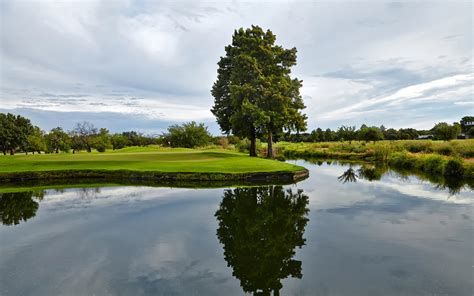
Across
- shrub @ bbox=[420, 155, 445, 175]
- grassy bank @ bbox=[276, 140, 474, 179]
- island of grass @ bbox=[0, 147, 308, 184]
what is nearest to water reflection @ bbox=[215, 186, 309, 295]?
island of grass @ bbox=[0, 147, 308, 184]

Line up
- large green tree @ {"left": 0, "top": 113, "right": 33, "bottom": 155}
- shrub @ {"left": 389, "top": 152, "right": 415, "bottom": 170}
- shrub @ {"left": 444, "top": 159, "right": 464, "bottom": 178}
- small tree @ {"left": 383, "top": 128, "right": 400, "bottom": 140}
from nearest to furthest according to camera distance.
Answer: shrub @ {"left": 444, "top": 159, "right": 464, "bottom": 178}
shrub @ {"left": 389, "top": 152, "right": 415, "bottom": 170}
large green tree @ {"left": 0, "top": 113, "right": 33, "bottom": 155}
small tree @ {"left": 383, "top": 128, "right": 400, "bottom": 140}

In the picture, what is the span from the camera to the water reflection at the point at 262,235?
21.5ft

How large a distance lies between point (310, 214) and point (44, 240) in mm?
10090

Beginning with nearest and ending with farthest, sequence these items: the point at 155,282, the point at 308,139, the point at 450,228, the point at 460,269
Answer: the point at 155,282 → the point at 460,269 → the point at 450,228 → the point at 308,139

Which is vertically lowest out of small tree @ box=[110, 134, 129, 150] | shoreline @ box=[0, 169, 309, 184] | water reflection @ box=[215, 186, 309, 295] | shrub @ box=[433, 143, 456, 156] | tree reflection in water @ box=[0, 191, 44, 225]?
tree reflection in water @ box=[0, 191, 44, 225]

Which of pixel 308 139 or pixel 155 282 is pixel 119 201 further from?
pixel 308 139

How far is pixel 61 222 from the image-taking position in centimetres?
1152

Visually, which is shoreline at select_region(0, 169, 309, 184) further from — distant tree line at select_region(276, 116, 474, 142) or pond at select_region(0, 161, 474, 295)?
distant tree line at select_region(276, 116, 474, 142)

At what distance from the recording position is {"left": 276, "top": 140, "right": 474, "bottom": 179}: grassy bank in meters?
24.5

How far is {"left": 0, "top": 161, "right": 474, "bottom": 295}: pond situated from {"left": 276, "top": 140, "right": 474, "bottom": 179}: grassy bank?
11.0 meters

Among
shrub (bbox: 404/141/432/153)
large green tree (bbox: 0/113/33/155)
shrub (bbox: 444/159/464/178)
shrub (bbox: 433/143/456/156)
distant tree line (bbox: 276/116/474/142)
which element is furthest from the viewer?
large green tree (bbox: 0/113/33/155)

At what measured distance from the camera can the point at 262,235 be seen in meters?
9.19

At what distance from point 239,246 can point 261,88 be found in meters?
24.0

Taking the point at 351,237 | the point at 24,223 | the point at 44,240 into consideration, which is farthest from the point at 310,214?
the point at 24,223
